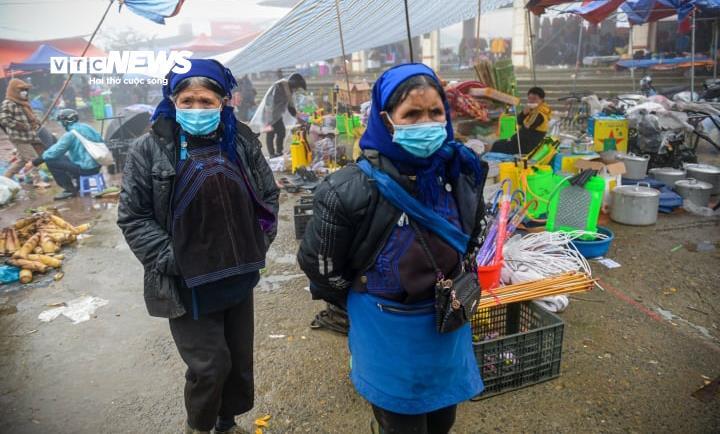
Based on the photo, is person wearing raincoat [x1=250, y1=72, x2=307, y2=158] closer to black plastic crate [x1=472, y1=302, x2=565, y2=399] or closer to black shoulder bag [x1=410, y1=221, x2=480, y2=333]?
black plastic crate [x1=472, y1=302, x2=565, y2=399]

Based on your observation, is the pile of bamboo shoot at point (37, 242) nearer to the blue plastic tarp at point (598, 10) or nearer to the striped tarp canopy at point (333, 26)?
the striped tarp canopy at point (333, 26)

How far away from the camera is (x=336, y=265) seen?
5.70ft

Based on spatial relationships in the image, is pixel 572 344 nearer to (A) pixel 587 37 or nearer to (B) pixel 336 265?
(B) pixel 336 265

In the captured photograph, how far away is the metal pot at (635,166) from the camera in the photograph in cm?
682

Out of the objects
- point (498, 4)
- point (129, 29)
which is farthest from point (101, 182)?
point (129, 29)

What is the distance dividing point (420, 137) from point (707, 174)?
6882 millimetres

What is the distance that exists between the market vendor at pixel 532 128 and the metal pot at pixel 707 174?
2133 mm

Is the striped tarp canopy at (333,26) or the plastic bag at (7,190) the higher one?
the striped tarp canopy at (333,26)

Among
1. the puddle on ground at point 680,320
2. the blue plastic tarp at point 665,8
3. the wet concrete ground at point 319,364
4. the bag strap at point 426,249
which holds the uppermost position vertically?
the blue plastic tarp at point 665,8

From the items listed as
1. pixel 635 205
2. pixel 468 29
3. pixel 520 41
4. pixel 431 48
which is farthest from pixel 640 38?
pixel 635 205

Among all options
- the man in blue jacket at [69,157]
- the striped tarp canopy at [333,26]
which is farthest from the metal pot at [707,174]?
the man in blue jacket at [69,157]

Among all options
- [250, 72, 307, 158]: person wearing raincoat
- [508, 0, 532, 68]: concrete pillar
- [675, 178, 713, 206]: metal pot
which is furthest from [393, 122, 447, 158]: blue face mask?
[508, 0, 532, 68]: concrete pillar

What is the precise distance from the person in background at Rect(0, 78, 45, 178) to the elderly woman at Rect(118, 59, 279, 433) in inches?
346

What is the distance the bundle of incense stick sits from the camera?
3080 mm
